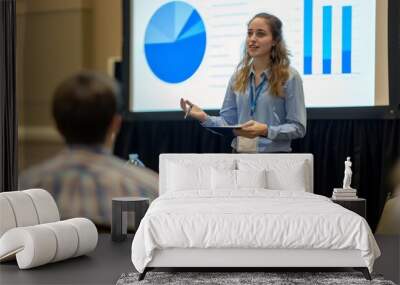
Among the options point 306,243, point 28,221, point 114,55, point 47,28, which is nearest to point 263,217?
point 306,243

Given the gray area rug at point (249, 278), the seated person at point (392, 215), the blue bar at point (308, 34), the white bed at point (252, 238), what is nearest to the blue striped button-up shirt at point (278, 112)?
the blue bar at point (308, 34)

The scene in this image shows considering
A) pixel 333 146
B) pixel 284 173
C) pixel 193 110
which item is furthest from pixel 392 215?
pixel 193 110

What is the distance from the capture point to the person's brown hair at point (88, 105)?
664cm

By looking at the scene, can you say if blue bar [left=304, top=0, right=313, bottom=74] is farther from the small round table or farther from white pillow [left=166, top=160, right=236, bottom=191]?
the small round table

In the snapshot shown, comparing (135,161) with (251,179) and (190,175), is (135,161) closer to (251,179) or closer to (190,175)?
(190,175)

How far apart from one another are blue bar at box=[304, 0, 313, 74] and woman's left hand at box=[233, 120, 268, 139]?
66cm

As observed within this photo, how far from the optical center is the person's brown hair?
6645 mm

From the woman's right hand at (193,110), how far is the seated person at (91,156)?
68 cm

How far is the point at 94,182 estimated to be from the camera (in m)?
6.68

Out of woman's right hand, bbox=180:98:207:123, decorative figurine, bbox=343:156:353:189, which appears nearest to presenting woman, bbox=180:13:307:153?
woman's right hand, bbox=180:98:207:123

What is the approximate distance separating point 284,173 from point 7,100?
110 inches

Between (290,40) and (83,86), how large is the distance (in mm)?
2120

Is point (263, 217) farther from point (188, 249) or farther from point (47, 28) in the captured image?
point (47, 28)

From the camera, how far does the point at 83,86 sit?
6.66m
